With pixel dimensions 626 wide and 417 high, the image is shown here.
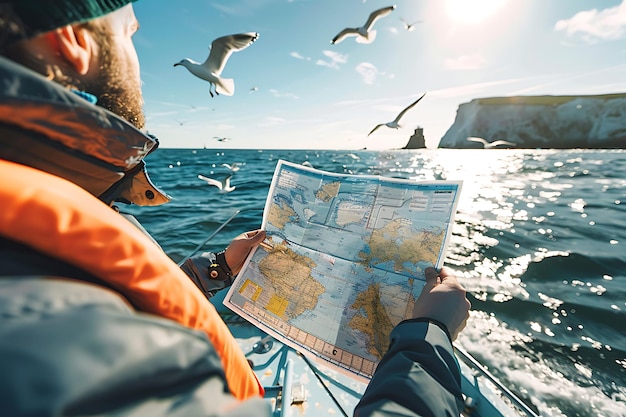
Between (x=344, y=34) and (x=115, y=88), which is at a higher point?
(x=344, y=34)

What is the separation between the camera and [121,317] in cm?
39

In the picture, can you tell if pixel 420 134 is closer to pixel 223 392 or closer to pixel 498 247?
pixel 498 247

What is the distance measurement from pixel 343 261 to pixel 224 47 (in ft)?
14.0

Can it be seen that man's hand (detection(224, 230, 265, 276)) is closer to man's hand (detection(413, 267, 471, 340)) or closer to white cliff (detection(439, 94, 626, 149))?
man's hand (detection(413, 267, 471, 340))

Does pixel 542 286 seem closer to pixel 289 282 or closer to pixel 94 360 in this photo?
pixel 289 282

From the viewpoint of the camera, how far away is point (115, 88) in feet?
2.59

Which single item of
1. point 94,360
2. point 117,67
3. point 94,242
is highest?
point 117,67

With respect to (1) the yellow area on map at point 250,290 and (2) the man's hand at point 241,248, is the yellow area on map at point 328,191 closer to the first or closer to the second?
(2) the man's hand at point 241,248

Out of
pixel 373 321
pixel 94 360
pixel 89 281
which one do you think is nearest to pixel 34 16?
pixel 89 281

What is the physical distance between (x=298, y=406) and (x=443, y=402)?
1.36 meters

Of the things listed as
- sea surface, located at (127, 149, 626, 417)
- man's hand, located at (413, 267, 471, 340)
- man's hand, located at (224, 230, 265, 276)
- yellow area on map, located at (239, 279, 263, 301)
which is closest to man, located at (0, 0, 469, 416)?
man's hand, located at (413, 267, 471, 340)

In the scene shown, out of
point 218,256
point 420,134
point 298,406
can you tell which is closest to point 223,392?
point 218,256

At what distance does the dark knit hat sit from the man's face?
0.76 feet

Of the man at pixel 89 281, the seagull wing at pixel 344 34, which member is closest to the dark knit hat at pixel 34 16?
the man at pixel 89 281
